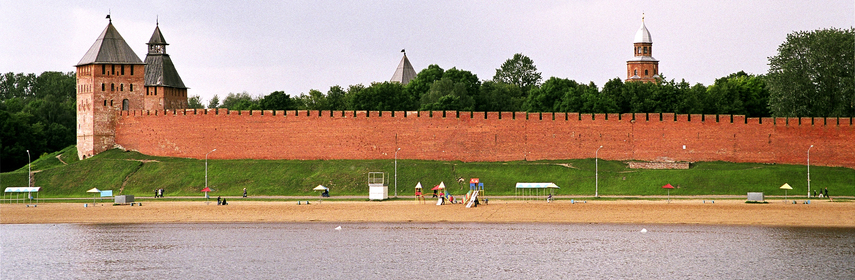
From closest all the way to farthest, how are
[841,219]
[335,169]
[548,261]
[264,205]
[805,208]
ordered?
1. [548,261]
2. [841,219]
3. [805,208]
4. [264,205]
5. [335,169]

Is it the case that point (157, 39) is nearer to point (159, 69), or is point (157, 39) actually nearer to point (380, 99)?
point (159, 69)

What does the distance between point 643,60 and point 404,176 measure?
53.8m

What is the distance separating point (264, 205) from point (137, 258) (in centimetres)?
1505

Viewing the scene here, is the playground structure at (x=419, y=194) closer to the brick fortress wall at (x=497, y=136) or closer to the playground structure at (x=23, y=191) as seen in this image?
the brick fortress wall at (x=497, y=136)

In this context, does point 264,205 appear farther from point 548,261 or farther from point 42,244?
point 548,261

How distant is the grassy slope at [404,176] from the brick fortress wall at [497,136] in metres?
1.12

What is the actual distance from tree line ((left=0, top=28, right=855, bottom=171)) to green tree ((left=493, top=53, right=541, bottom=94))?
400 centimetres

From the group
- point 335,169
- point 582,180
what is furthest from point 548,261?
point 335,169

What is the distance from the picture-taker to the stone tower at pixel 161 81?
205 ft

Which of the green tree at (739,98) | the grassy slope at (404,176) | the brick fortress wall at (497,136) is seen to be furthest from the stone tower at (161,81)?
the green tree at (739,98)

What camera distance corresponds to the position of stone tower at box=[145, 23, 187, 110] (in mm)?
62438

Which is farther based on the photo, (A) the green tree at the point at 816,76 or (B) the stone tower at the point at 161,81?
(B) the stone tower at the point at 161,81

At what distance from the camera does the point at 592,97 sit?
64.8m

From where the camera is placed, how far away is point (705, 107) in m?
68.4
